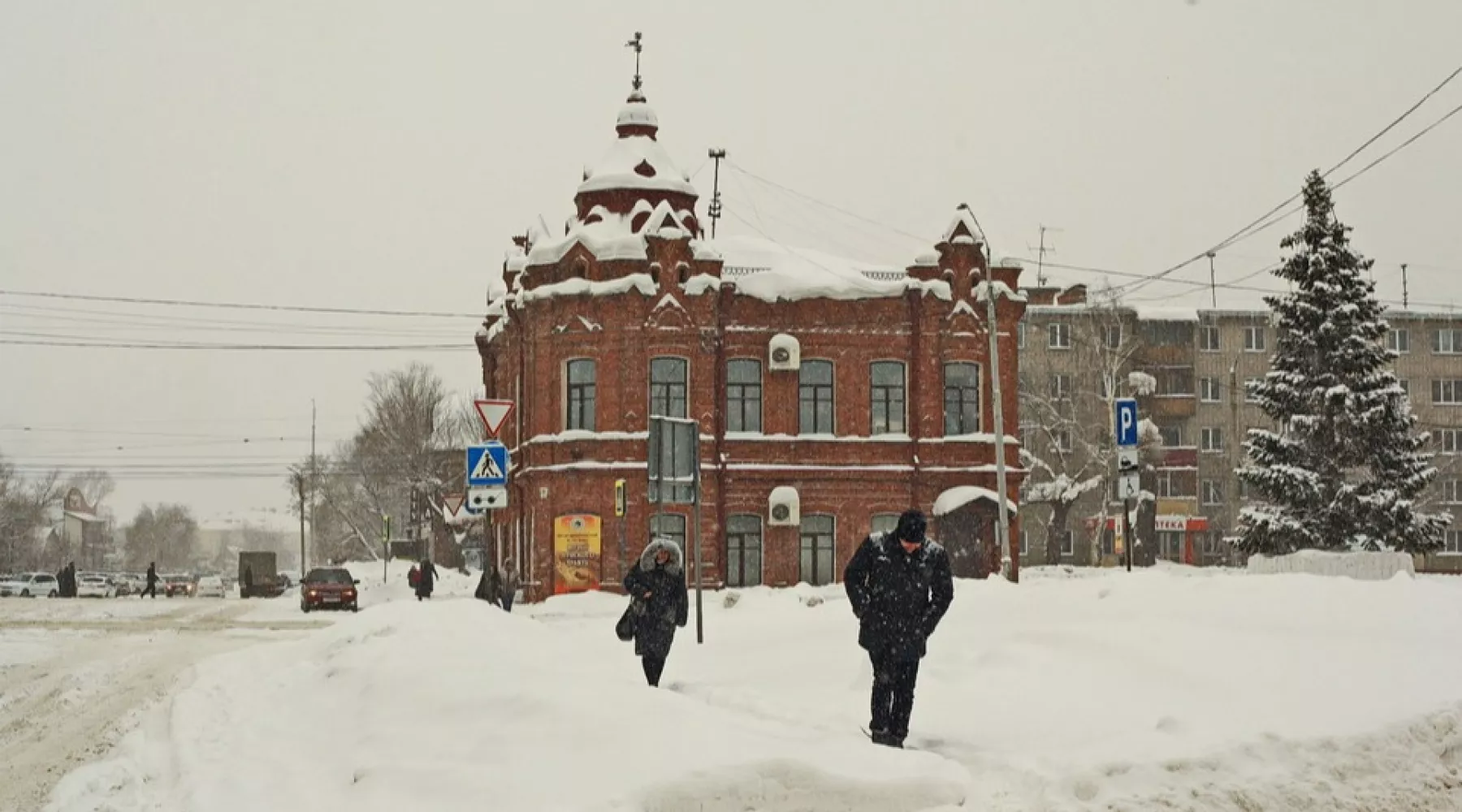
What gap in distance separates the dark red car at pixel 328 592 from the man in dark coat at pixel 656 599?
3347cm

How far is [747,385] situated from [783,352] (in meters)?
1.38

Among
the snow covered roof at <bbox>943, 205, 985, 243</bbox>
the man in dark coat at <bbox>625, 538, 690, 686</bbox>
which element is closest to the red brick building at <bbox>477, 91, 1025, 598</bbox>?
the snow covered roof at <bbox>943, 205, 985, 243</bbox>

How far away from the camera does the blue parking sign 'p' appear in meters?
28.1

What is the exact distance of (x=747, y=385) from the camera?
45.9 meters

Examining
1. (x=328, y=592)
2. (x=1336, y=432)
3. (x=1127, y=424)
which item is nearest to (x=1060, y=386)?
(x=1336, y=432)

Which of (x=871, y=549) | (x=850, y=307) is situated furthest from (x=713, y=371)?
(x=871, y=549)

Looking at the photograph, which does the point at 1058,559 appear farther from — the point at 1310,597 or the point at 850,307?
the point at 1310,597

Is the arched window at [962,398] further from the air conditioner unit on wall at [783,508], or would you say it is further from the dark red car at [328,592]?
the dark red car at [328,592]

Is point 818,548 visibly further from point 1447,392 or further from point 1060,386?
point 1447,392

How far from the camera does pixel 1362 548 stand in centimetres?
3941

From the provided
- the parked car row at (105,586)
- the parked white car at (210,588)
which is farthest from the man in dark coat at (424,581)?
the parked white car at (210,588)

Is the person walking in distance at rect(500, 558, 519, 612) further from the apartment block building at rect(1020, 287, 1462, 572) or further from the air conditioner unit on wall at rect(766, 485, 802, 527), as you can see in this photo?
the apartment block building at rect(1020, 287, 1462, 572)

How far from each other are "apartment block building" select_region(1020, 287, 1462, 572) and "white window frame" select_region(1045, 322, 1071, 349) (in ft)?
0.19

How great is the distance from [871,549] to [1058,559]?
63.1 meters
